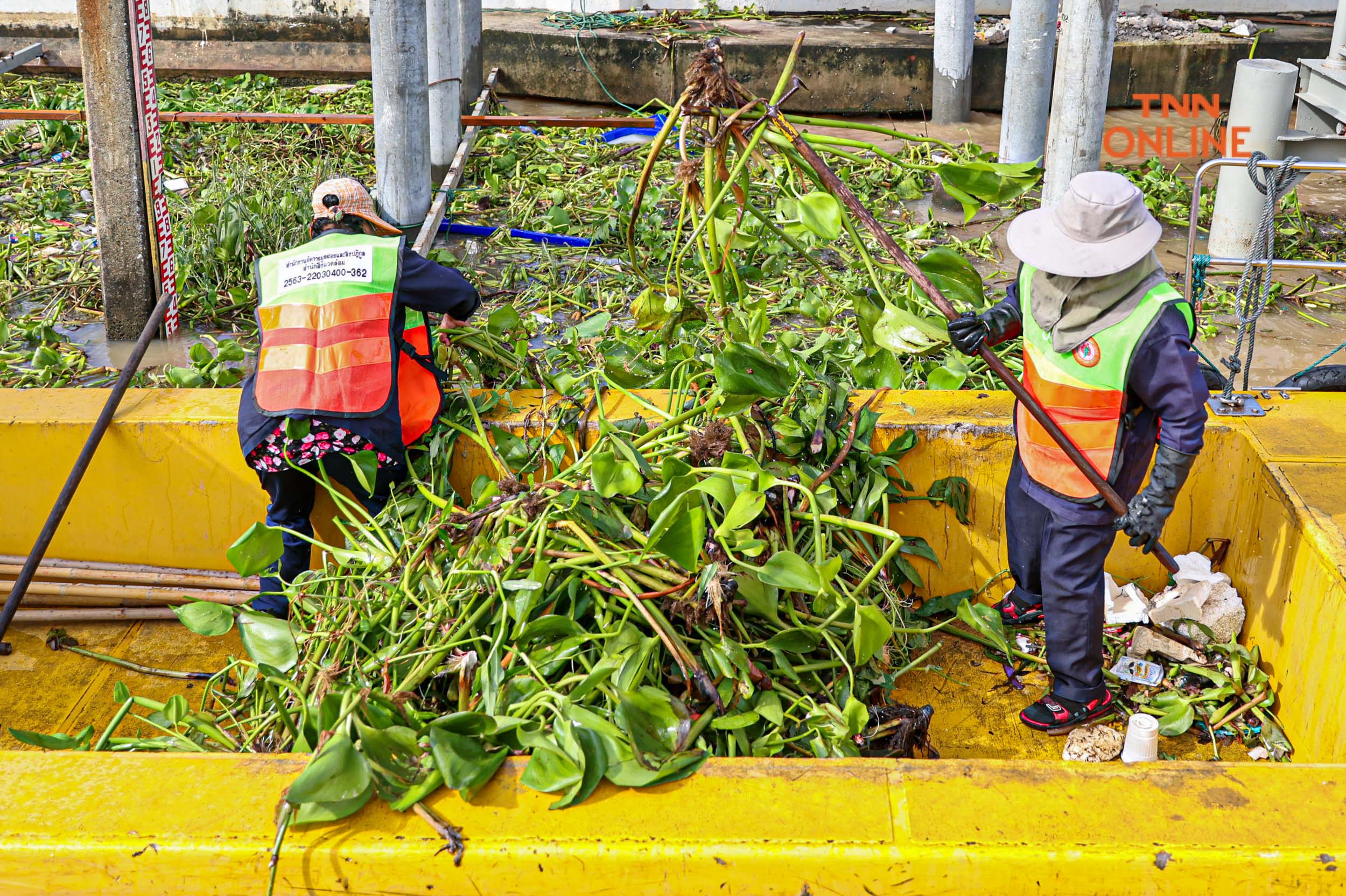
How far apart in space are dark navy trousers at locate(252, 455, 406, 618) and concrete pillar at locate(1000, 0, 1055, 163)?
15.2ft

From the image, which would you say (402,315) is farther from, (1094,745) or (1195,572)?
(1195,572)

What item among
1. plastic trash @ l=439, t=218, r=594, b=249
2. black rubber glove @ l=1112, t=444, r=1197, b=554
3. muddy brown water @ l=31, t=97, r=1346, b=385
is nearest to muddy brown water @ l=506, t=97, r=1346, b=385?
muddy brown water @ l=31, t=97, r=1346, b=385

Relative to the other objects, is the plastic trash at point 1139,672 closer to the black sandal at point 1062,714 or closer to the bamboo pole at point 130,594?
the black sandal at point 1062,714

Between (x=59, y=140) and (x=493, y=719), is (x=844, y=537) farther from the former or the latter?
(x=59, y=140)

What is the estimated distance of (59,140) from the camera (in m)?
7.88

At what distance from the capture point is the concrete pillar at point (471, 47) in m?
8.62

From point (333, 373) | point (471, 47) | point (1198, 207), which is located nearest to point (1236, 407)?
point (1198, 207)

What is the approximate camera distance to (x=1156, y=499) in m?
2.64

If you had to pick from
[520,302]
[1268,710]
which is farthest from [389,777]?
[520,302]

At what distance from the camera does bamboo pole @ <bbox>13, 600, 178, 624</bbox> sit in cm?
338

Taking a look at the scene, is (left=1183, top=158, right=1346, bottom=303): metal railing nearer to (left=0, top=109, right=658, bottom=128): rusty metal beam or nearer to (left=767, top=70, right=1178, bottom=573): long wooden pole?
(left=767, top=70, right=1178, bottom=573): long wooden pole

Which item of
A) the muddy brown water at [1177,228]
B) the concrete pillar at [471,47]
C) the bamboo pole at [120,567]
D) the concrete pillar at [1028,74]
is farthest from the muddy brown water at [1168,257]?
the bamboo pole at [120,567]

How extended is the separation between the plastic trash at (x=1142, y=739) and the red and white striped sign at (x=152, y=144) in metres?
3.73

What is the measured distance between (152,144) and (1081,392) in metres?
3.91
